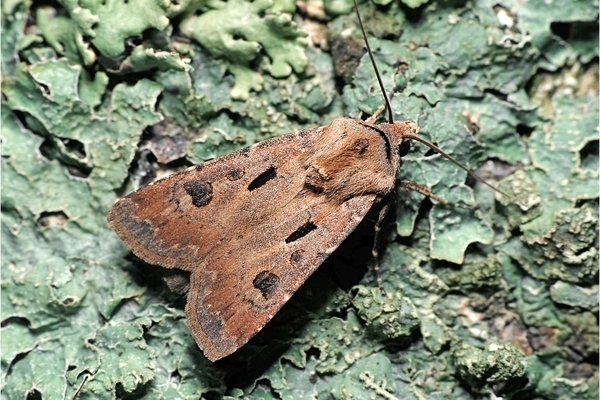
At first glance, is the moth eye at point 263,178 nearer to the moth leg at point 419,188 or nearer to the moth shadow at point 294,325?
the moth shadow at point 294,325

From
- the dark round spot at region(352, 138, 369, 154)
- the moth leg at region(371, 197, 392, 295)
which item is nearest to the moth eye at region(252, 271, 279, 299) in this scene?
the moth leg at region(371, 197, 392, 295)

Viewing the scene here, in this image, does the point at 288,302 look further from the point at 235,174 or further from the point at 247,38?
the point at 247,38

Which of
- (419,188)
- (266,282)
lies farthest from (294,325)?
(419,188)

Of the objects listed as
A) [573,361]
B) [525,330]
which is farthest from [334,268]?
[573,361]

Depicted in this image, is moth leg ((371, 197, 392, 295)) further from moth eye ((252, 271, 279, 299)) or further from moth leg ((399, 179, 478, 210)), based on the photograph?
moth eye ((252, 271, 279, 299))

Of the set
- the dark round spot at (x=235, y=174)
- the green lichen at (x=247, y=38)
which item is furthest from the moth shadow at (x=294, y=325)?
the green lichen at (x=247, y=38)

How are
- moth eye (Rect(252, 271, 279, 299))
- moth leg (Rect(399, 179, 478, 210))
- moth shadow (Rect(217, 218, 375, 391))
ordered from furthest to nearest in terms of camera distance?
moth leg (Rect(399, 179, 478, 210))
moth shadow (Rect(217, 218, 375, 391))
moth eye (Rect(252, 271, 279, 299))

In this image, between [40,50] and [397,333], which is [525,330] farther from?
[40,50]
